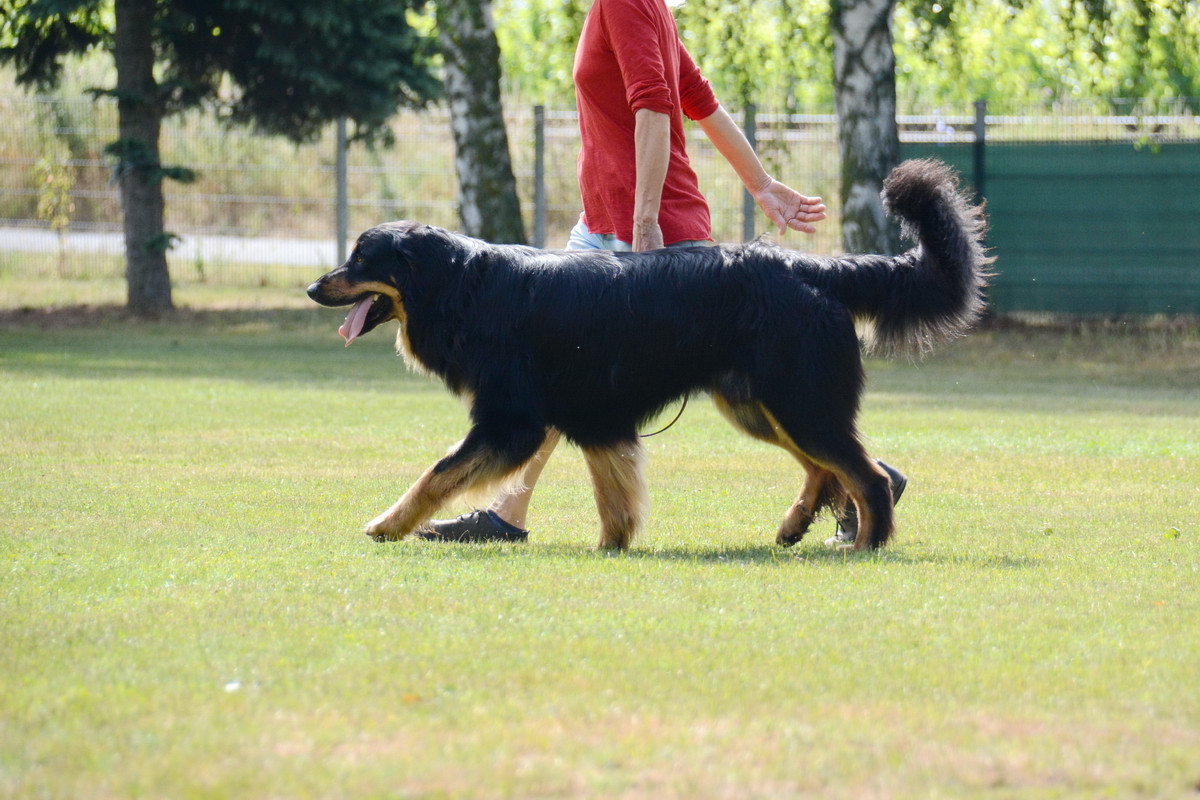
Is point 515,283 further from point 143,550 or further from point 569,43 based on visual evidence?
point 569,43

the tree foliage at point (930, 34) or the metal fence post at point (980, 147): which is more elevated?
the tree foliage at point (930, 34)

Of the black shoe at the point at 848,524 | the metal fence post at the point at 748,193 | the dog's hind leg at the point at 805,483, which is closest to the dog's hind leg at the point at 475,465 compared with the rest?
the dog's hind leg at the point at 805,483

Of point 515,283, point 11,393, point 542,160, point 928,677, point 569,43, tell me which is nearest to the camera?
point 928,677

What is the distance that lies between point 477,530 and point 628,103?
1859 mm

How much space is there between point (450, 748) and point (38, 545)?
3.00 metres

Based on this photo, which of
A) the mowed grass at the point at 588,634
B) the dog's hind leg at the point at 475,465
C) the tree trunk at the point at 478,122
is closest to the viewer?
the mowed grass at the point at 588,634

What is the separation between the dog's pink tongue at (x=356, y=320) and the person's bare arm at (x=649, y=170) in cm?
112

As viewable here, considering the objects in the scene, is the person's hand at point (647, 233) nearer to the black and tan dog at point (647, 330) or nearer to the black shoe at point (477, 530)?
the black and tan dog at point (647, 330)

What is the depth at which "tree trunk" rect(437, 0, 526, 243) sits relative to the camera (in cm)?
1773

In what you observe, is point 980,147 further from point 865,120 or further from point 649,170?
point 649,170

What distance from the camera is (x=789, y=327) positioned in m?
5.89

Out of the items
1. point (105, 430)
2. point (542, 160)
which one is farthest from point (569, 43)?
point (105, 430)

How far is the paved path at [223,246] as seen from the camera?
22.9 m

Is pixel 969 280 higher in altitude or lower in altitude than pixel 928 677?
higher
